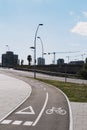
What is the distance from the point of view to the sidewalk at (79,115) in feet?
65.6

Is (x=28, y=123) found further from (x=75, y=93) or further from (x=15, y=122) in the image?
(x=75, y=93)

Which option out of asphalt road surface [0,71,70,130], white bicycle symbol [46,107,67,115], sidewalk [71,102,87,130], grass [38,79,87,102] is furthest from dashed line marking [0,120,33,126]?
grass [38,79,87,102]

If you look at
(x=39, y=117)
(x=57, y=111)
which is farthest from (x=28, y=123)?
(x=57, y=111)

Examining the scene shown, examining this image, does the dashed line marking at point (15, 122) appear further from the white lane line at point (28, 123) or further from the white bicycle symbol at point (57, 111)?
the white bicycle symbol at point (57, 111)

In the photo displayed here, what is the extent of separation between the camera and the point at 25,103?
1240 inches

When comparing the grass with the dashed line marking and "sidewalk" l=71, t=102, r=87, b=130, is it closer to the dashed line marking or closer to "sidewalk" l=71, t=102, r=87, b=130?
"sidewalk" l=71, t=102, r=87, b=130

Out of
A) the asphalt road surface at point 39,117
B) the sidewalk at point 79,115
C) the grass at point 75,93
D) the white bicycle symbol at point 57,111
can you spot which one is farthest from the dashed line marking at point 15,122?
the grass at point 75,93

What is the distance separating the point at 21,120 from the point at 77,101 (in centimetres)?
1204

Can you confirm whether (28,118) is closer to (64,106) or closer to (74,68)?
(64,106)

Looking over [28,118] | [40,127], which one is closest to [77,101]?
[28,118]

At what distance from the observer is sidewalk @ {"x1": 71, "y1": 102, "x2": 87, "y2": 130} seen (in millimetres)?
19984

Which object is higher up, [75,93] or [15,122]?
[15,122]

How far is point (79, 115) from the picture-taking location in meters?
24.5

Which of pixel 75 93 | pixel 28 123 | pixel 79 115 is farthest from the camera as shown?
pixel 75 93
